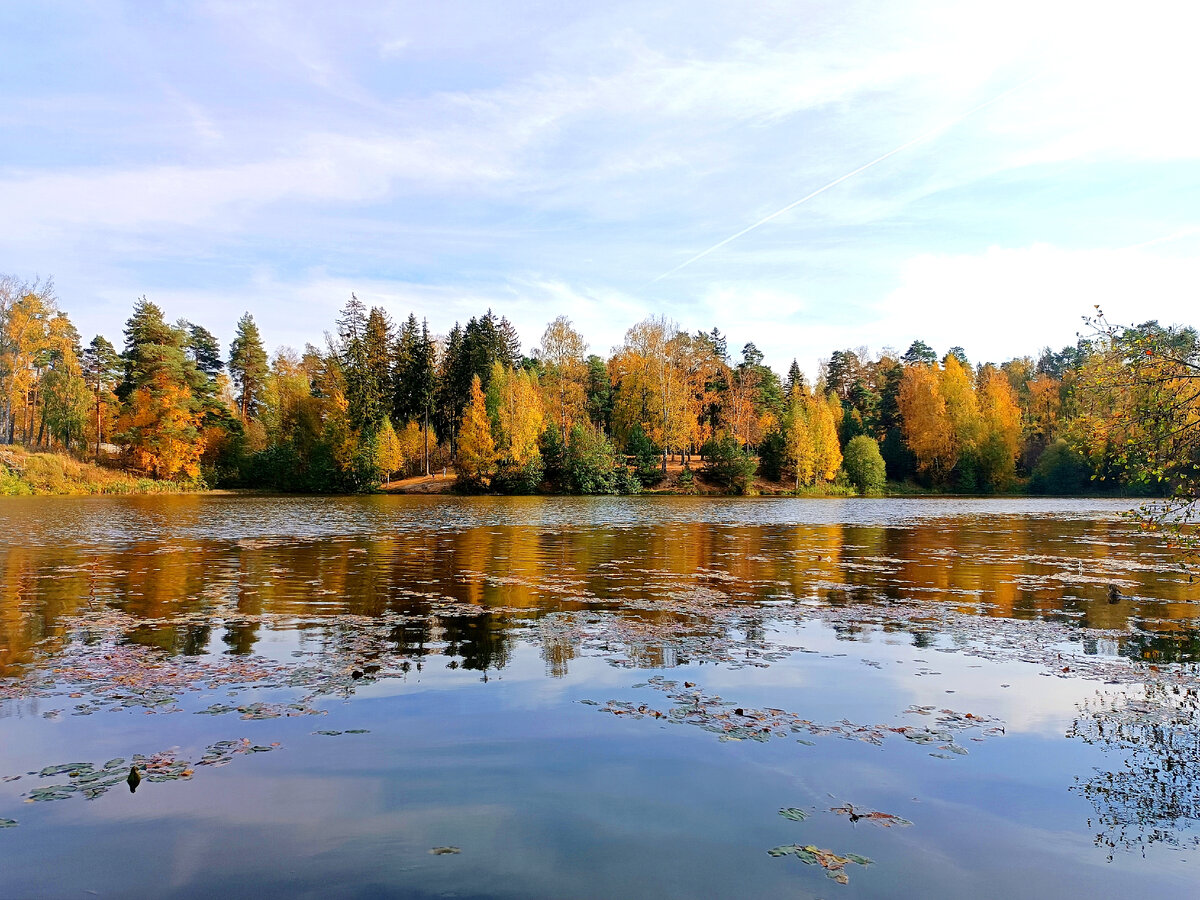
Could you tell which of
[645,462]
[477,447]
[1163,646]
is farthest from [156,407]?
[1163,646]

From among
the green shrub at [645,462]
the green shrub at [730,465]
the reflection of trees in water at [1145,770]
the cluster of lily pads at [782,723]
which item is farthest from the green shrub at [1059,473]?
the cluster of lily pads at [782,723]

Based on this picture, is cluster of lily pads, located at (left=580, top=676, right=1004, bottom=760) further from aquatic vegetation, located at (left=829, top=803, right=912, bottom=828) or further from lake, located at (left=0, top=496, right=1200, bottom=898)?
aquatic vegetation, located at (left=829, top=803, right=912, bottom=828)

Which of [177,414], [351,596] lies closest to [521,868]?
[351,596]

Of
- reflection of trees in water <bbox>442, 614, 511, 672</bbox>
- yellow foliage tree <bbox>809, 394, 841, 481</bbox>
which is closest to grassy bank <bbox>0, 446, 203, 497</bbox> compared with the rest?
reflection of trees in water <bbox>442, 614, 511, 672</bbox>

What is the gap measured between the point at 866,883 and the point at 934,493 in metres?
97.5

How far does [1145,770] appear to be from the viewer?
679cm

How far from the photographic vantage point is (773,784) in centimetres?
642

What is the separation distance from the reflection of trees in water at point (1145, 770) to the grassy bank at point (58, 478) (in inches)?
3133

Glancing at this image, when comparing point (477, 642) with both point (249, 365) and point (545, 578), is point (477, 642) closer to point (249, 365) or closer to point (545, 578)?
point (545, 578)

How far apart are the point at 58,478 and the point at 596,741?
77.9 metres

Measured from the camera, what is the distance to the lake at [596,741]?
5.12 metres

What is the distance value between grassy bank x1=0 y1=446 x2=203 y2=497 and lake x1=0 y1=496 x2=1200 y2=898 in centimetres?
6103

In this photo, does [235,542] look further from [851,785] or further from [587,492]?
[587,492]

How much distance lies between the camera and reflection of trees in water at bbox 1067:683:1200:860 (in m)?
5.72
